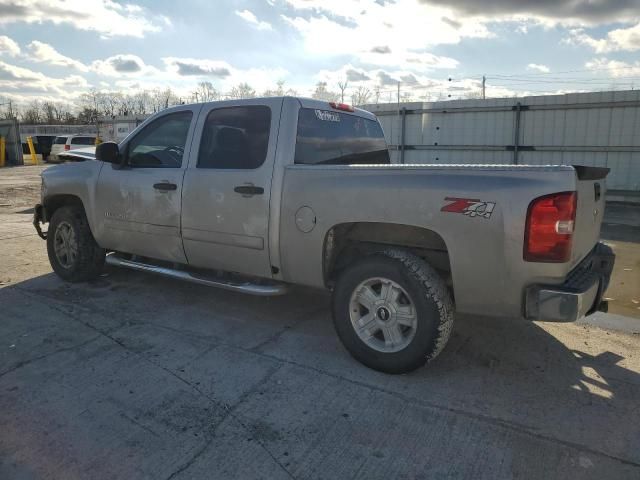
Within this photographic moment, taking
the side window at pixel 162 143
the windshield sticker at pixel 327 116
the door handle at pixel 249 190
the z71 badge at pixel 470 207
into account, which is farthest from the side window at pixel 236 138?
the z71 badge at pixel 470 207

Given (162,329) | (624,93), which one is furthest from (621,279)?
(624,93)

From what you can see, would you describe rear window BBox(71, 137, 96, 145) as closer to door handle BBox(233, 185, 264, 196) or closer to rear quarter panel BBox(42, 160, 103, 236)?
rear quarter panel BBox(42, 160, 103, 236)

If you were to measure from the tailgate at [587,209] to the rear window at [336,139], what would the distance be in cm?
199

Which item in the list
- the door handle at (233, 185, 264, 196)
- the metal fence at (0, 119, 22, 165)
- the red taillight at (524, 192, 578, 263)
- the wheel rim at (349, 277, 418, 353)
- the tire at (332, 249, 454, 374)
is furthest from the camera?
the metal fence at (0, 119, 22, 165)

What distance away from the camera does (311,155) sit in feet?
13.8

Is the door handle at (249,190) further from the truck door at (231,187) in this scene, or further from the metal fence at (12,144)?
the metal fence at (12,144)

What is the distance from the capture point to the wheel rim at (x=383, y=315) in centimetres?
345

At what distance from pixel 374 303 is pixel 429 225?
2.26 feet

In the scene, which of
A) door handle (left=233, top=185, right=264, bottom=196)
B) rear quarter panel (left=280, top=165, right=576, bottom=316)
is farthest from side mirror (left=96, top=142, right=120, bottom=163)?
rear quarter panel (left=280, top=165, right=576, bottom=316)

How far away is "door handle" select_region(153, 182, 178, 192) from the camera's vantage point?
4.57 meters

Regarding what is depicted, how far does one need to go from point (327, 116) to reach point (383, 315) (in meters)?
1.91

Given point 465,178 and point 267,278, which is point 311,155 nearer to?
point 267,278

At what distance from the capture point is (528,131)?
1332cm

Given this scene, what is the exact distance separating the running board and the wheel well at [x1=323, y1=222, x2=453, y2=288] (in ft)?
1.63
